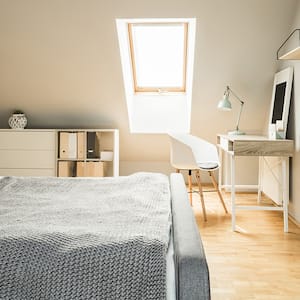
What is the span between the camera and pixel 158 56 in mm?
5266

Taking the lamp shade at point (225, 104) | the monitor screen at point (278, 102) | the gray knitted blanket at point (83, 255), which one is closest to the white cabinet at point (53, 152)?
the lamp shade at point (225, 104)

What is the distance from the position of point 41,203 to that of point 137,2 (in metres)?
2.25

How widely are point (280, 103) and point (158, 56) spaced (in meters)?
1.70

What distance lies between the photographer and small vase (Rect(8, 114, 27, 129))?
16.8 feet

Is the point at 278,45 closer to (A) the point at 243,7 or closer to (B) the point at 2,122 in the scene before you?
(A) the point at 243,7

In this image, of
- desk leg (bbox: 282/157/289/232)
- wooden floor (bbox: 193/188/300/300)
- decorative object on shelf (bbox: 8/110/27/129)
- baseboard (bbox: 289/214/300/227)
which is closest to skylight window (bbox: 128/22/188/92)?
decorative object on shelf (bbox: 8/110/27/129)

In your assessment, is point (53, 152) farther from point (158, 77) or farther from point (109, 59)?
point (158, 77)

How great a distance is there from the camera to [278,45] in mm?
4168

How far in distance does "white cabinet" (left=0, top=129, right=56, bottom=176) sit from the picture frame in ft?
8.15

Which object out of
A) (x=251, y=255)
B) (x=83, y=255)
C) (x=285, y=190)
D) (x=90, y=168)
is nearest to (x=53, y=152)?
(x=90, y=168)

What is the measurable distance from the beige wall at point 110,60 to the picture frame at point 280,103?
0.70 feet

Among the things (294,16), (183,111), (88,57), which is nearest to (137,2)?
(88,57)

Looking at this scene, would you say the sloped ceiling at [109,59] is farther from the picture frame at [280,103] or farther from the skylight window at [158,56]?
the skylight window at [158,56]

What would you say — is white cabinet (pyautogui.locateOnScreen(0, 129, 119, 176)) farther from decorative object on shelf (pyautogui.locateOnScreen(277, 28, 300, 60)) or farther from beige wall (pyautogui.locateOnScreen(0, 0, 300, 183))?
decorative object on shelf (pyautogui.locateOnScreen(277, 28, 300, 60))
